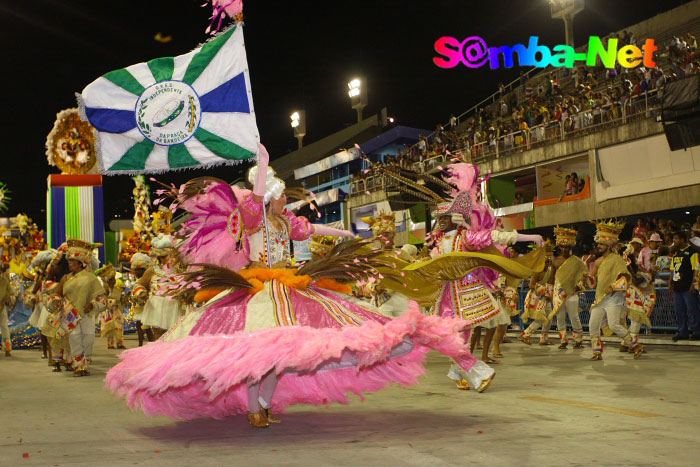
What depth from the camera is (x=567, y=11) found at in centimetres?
3334

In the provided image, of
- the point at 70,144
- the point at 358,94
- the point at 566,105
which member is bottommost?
the point at 70,144

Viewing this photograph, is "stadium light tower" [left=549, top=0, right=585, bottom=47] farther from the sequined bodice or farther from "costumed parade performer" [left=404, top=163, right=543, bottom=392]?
the sequined bodice

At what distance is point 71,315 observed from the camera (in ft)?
34.0

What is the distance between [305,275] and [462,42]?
20.5 m

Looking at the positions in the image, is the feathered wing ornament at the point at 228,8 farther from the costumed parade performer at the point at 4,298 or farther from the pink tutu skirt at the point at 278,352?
the costumed parade performer at the point at 4,298

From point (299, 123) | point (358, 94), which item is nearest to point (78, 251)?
point (358, 94)

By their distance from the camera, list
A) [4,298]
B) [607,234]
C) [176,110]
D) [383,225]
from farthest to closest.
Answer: [4,298]
[607,234]
[383,225]
[176,110]

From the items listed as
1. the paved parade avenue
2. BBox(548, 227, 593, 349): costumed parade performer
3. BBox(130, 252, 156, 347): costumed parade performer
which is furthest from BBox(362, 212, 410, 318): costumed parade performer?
BBox(130, 252, 156, 347): costumed parade performer

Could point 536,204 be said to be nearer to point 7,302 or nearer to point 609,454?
point 7,302

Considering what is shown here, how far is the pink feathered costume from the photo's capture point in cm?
470

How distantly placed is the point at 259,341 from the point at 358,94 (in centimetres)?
5026

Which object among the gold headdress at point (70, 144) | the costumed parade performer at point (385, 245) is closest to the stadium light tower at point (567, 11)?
the gold headdress at point (70, 144)

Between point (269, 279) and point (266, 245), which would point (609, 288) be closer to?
point (266, 245)

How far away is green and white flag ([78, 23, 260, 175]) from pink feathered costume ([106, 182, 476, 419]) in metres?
0.67
